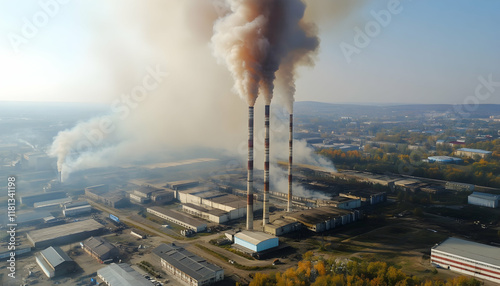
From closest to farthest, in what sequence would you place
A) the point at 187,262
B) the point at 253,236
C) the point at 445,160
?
the point at 187,262, the point at 253,236, the point at 445,160

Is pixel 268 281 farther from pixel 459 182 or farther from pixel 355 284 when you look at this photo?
pixel 459 182

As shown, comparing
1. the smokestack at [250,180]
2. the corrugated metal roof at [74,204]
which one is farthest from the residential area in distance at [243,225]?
the smokestack at [250,180]

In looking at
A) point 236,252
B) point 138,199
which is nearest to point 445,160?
point 236,252

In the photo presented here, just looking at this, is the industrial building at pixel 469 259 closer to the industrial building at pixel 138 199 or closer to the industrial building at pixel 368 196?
the industrial building at pixel 368 196

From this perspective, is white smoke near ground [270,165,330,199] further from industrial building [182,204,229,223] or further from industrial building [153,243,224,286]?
industrial building [153,243,224,286]

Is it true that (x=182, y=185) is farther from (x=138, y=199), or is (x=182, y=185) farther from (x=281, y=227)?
(x=281, y=227)

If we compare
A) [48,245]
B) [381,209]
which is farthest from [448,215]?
[48,245]
